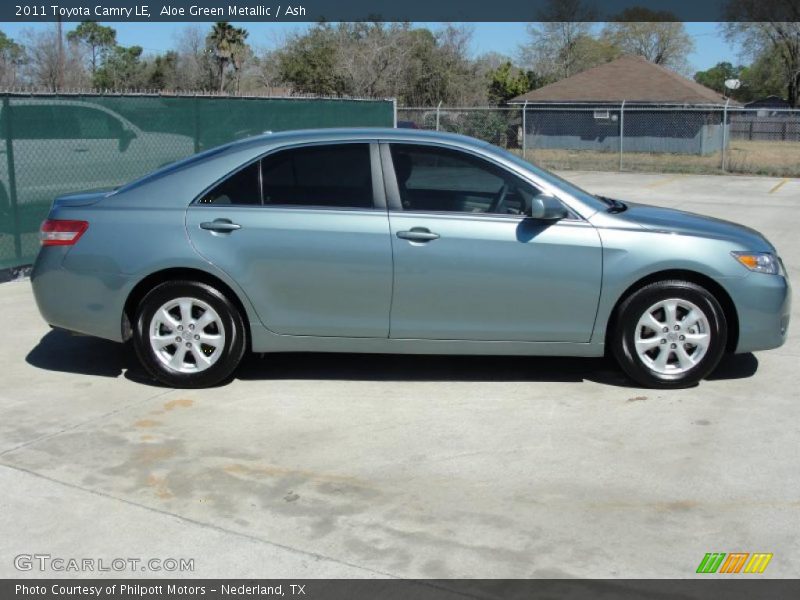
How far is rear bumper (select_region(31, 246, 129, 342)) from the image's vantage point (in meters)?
6.03

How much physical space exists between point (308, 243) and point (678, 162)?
28397 millimetres

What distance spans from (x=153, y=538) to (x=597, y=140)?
1499 inches

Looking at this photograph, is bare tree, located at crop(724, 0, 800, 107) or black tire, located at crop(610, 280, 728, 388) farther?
bare tree, located at crop(724, 0, 800, 107)

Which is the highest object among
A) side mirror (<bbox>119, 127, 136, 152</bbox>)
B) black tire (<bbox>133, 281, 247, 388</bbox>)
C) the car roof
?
side mirror (<bbox>119, 127, 136, 152</bbox>)

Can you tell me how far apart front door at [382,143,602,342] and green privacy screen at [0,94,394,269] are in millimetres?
5280

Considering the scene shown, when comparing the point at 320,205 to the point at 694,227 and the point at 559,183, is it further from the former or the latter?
the point at 694,227

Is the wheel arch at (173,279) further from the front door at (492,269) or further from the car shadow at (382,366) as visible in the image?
the front door at (492,269)

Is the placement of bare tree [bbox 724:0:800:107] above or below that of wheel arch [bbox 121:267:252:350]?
above

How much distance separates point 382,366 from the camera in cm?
666

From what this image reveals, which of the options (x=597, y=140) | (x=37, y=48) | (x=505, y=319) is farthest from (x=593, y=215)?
(x=37, y=48)
